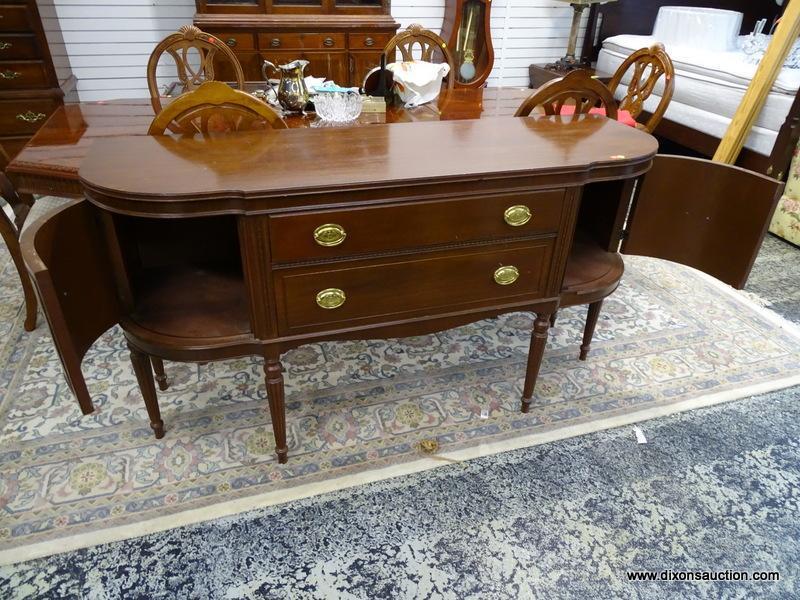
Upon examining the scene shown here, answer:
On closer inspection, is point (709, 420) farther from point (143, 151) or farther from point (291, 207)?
point (143, 151)

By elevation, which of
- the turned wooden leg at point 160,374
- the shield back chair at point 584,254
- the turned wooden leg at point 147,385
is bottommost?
the turned wooden leg at point 160,374

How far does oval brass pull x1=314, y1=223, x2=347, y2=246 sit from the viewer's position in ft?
4.09

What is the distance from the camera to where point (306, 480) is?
1.58 metres

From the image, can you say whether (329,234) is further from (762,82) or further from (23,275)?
(762,82)

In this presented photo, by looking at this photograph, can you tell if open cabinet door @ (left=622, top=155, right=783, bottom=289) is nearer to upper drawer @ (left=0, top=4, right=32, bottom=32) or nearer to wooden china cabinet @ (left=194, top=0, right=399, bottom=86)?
wooden china cabinet @ (left=194, top=0, right=399, bottom=86)

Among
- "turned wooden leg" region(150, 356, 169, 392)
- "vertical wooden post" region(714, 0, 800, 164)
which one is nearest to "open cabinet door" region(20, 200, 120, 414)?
"turned wooden leg" region(150, 356, 169, 392)

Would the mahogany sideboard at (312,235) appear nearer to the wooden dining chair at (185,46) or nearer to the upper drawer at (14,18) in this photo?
the wooden dining chair at (185,46)

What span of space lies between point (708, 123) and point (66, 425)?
3.58 meters

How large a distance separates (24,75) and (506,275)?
324 cm

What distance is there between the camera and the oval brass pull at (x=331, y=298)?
52.6 inches

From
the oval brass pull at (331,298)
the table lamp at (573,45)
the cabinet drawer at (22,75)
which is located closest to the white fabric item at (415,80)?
the oval brass pull at (331,298)

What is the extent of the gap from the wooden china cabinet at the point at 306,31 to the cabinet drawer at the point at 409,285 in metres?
2.63

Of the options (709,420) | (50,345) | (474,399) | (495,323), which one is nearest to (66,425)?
(50,345)

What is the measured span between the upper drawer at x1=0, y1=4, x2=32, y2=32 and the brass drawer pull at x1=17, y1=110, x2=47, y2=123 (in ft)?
1.48
